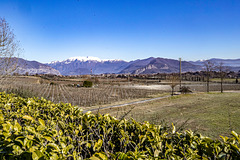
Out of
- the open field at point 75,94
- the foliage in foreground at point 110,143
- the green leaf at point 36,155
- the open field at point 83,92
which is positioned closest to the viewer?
the green leaf at point 36,155

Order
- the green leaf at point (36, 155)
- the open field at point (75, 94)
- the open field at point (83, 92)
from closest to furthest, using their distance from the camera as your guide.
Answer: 1. the green leaf at point (36, 155)
2. the open field at point (75, 94)
3. the open field at point (83, 92)

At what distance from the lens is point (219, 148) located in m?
1.63

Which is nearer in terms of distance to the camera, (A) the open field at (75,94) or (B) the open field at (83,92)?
(A) the open field at (75,94)

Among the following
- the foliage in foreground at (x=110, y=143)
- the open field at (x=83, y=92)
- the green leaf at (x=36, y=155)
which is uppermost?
the green leaf at (x=36, y=155)

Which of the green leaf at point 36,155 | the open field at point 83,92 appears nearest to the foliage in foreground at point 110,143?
the green leaf at point 36,155

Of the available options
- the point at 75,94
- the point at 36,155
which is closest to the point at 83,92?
the point at 75,94

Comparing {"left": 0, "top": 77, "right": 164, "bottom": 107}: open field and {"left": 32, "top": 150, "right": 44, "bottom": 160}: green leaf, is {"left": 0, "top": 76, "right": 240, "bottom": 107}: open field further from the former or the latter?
{"left": 32, "top": 150, "right": 44, "bottom": 160}: green leaf

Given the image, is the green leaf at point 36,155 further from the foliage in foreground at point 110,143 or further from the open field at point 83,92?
the open field at point 83,92

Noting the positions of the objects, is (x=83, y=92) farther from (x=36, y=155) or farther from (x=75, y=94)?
(x=36, y=155)

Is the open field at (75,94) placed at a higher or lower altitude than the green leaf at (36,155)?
lower

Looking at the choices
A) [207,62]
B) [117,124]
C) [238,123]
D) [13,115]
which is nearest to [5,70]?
[13,115]

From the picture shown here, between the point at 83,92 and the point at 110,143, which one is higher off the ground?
the point at 110,143

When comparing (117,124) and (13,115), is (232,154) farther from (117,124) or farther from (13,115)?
(13,115)

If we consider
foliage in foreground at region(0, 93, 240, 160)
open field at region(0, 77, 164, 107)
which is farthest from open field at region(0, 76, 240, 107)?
foliage in foreground at region(0, 93, 240, 160)
